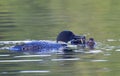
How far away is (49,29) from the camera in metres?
23.4

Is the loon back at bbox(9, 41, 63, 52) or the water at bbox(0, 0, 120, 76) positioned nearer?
the water at bbox(0, 0, 120, 76)

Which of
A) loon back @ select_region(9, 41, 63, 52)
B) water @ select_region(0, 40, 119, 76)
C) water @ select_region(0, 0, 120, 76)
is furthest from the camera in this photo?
loon back @ select_region(9, 41, 63, 52)

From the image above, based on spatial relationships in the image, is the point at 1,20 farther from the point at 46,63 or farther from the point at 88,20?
the point at 46,63

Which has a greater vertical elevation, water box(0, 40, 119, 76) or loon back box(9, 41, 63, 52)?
loon back box(9, 41, 63, 52)

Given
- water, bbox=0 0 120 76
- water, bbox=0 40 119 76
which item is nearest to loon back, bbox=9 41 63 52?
water, bbox=0 0 120 76

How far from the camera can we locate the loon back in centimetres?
1809

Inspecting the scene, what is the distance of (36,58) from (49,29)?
696 centimetres

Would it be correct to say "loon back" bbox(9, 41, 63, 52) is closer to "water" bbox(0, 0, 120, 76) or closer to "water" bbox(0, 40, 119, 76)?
"water" bbox(0, 0, 120, 76)

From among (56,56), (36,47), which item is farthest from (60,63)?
(36,47)

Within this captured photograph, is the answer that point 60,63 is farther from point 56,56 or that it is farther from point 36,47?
point 36,47

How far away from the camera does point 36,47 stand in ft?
59.8

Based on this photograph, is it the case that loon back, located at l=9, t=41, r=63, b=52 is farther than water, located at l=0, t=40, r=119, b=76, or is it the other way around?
loon back, located at l=9, t=41, r=63, b=52

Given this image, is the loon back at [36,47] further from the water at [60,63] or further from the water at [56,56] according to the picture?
the water at [60,63]

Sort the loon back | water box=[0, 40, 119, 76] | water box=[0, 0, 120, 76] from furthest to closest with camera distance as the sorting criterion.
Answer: the loon back, water box=[0, 0, 120, 76], water box=[0, 40, 119, 76]
